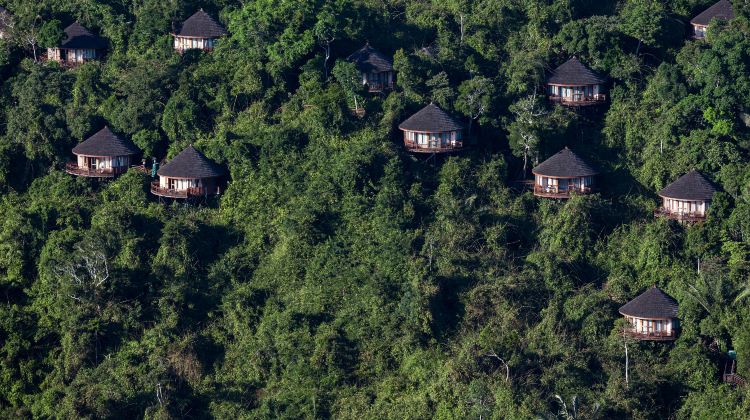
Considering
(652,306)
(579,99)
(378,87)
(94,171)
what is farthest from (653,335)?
(94,171)

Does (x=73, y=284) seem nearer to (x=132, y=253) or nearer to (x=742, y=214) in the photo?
(x=132, y=253)

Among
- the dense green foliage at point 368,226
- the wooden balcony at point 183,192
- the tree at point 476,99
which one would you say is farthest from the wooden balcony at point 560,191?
the wooden balcony at point 183,192

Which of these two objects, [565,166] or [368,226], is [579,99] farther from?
[368,226]

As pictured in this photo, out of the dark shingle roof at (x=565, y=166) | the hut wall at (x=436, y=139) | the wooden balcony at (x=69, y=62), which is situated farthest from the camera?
the wooden balcony at (x=69, y=62)

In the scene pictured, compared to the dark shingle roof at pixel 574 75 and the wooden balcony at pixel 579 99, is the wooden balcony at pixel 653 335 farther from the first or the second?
the dark shingle roof at pixel 574 75

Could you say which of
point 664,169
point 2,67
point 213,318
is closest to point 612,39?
point 664,169

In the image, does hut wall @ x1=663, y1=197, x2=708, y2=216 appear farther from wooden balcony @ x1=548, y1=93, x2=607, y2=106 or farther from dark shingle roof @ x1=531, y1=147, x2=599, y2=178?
wooden balcony @ x1=548, y1=93, x2=607, y2=106
